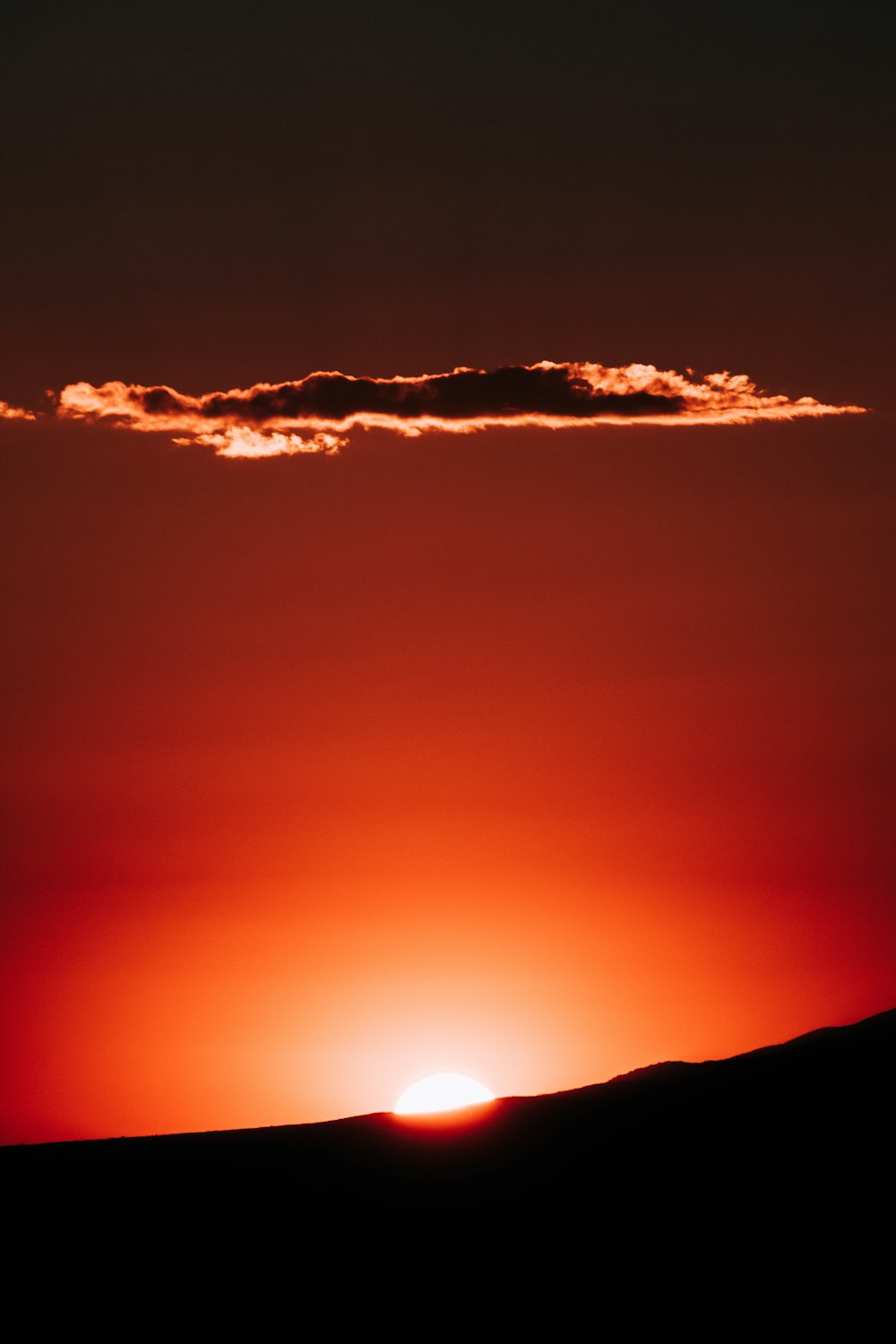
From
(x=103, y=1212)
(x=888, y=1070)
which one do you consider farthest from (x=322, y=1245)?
(x=888, y=1070)

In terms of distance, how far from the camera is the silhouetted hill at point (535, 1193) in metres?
35.9

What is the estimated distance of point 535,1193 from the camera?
40.7m

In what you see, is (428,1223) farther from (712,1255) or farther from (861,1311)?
(861,1311)

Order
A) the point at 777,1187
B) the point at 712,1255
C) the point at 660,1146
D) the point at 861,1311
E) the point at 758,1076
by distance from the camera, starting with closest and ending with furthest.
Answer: the point at 861,1311 < the point at 712,1255 < the point at 777,1187 < the point at 660,1146 < the point at 758,1076

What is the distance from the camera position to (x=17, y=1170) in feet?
142

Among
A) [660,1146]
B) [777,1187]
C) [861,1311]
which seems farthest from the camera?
[660,1146]

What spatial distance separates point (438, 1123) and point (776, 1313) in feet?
54.1

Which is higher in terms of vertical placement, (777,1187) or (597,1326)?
(777,1187)

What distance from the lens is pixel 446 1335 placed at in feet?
112

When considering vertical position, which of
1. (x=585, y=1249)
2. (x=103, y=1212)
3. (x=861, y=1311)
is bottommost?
(x=861, y=1311)

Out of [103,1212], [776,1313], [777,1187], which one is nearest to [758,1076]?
[777,1187]

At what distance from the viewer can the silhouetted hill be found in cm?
3594

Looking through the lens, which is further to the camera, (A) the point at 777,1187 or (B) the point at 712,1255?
(A) the point at 777,1187

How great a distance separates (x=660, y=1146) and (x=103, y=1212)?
533 inches
